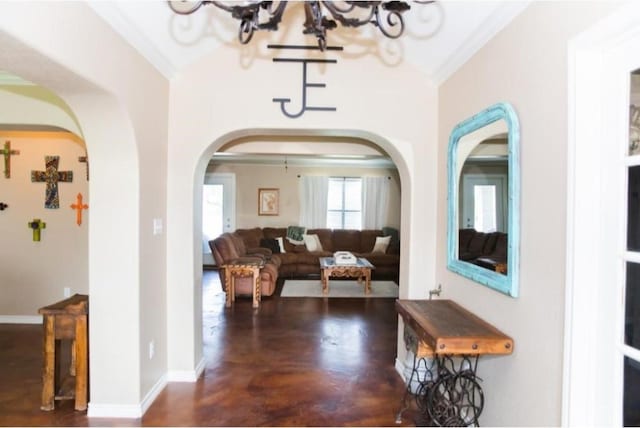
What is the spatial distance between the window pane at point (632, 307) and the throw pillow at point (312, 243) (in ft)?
19.9

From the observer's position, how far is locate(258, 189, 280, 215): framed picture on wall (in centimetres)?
780

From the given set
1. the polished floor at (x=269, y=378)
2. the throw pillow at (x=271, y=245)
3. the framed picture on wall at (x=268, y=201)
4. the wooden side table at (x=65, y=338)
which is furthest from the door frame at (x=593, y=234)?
the framed picture on wall at (x=268, y=201)

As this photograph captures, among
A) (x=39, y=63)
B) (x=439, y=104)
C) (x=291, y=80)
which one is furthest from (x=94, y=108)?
(x=439, y=104)

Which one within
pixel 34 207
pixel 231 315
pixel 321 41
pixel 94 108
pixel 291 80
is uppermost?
pixel 291 80

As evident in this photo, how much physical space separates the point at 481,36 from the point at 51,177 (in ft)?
14.7

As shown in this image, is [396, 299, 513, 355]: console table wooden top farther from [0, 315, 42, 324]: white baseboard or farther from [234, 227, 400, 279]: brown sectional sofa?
[234, 227, 400, 279]: brown sectional sofa

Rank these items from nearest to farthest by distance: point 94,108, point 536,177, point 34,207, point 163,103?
point 536,177 < point 94,108 < point 163,103 < point 34,207

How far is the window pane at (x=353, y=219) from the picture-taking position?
7.92 m

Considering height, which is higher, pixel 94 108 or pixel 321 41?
pixel 321 41

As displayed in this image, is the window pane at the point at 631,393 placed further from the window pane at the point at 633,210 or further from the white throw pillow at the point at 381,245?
the white throw pillow at the point at 381,245

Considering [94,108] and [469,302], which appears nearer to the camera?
[94,108]

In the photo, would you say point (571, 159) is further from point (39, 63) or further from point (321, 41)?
point (39, 63)

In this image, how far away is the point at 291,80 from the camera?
8.41 ft

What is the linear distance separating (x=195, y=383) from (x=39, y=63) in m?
2.34
